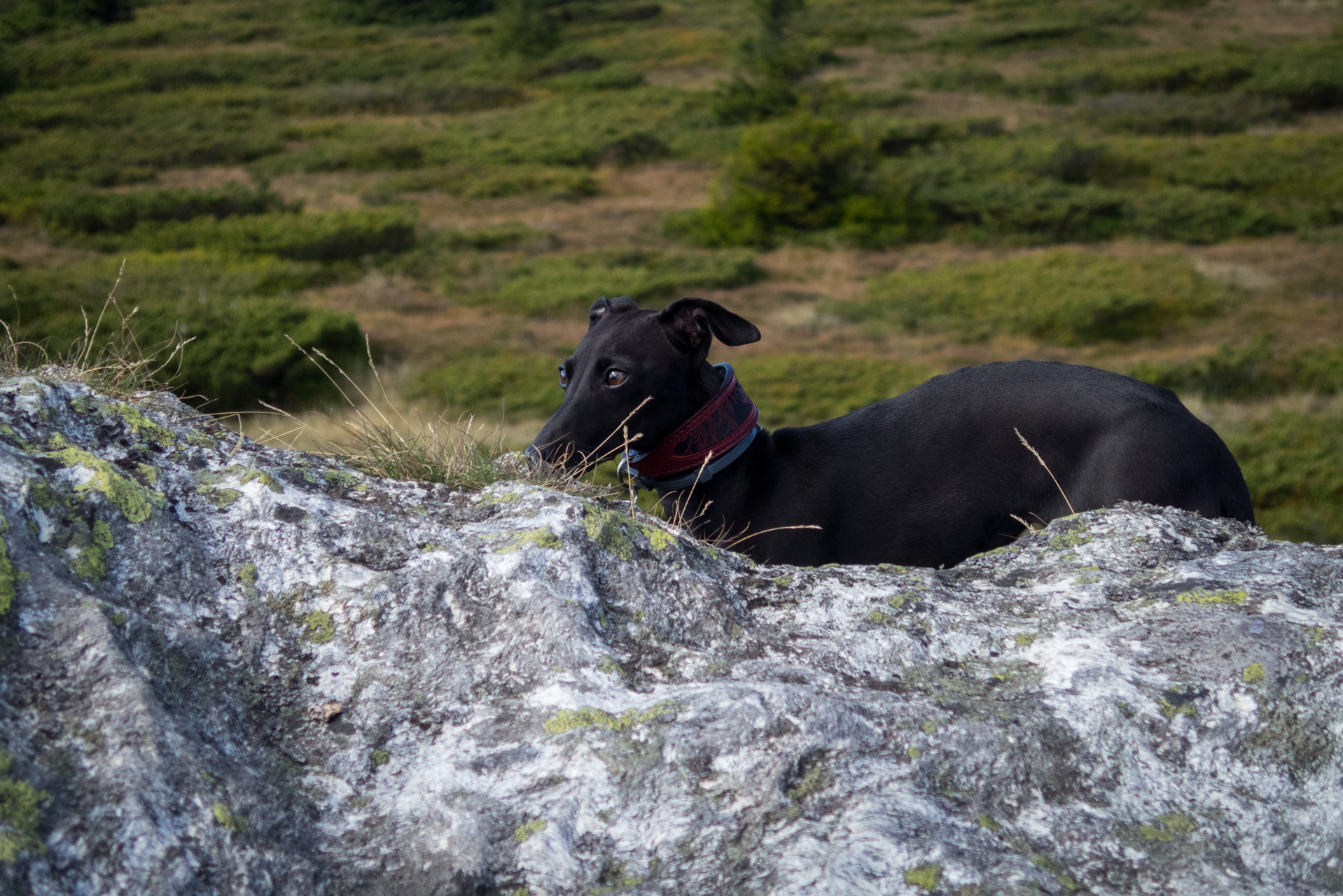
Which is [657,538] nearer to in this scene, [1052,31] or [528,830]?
[528,830]

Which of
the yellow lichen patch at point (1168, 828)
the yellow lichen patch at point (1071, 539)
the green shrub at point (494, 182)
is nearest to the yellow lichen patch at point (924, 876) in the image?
the yellow lichen patch at point (1168, 828)

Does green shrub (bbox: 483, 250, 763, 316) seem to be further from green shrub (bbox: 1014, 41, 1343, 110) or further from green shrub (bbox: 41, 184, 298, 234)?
green shrub (bbox: 1014, 41, 1343, 110)

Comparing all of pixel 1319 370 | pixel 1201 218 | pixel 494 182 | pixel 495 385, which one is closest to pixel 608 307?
pixel 495 385

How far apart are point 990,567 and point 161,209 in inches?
1024

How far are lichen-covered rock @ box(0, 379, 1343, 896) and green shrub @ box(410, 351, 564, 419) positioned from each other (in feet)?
36.0

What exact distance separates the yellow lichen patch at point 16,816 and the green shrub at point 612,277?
16.5 meters

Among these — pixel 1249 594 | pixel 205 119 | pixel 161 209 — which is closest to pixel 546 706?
pixel 1249 594

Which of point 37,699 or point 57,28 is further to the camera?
point 57,28

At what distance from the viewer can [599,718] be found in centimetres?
142

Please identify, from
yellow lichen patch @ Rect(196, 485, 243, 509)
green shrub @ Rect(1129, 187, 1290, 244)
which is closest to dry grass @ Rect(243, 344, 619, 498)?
yellow lichen patch @ Rect(196, 485, 243, 509)

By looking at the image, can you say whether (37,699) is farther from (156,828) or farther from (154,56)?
(154,56)

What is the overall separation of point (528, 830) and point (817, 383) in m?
13.1

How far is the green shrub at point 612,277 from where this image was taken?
18469mm

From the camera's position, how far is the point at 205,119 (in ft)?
109
